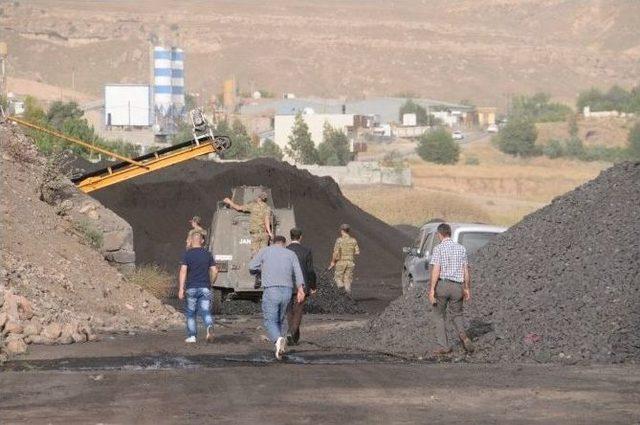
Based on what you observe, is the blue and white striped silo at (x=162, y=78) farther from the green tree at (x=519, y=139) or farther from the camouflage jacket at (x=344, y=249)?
the camouflage jacket at (x=344, y=249)

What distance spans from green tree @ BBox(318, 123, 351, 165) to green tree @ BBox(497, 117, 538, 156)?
2876cm

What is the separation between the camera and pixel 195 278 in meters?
21.4

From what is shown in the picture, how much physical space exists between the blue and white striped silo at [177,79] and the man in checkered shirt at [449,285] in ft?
497

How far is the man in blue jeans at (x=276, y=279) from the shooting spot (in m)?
19.8

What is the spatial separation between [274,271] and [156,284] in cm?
1197

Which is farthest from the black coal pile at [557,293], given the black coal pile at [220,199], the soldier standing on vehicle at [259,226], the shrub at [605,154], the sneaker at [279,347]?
the shrub at [605,154]

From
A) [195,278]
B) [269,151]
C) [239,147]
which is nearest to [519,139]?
[269,151]

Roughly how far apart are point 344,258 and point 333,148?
103 meters

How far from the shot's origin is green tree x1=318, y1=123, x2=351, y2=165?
129000 mm

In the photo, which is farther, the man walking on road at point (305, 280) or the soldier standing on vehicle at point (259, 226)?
the soldier standing on vehicle at point (259, 226)

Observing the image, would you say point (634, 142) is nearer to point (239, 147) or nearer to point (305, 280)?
point (239, 147)

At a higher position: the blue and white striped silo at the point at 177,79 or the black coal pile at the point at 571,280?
the blue and white striped silo at the point at 177,79

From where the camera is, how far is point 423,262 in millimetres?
26609

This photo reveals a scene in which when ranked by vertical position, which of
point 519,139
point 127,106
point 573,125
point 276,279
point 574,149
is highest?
point 127,106
